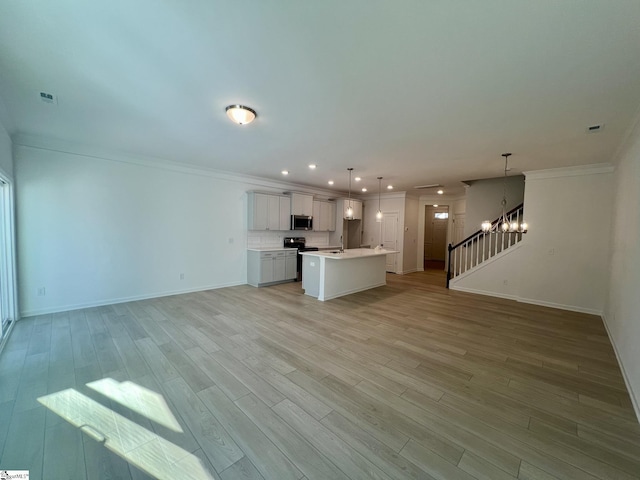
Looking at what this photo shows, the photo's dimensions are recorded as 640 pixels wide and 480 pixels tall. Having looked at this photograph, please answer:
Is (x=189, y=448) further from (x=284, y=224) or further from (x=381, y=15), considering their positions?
(x=284, y=224)

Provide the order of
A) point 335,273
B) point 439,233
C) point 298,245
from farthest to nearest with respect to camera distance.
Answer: point 439,233 < point 298,245 < point 335,273

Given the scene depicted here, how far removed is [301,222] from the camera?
769 cm

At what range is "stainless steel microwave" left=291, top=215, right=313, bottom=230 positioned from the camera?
295 inches

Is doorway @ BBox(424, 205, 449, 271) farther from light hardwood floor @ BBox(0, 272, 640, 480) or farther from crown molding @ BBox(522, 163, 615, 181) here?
light hardwood floor @ BBox(0, 272, 640, 480)

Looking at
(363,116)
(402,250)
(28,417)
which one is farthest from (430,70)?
(402,250)

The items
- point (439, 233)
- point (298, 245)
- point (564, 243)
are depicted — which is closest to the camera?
point (564, 243)

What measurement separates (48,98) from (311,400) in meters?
4.22

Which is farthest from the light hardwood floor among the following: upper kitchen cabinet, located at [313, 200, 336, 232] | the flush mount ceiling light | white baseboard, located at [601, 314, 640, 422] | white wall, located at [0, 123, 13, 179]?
upper kitchen cabinet, located at [313, 200, 336, 232]

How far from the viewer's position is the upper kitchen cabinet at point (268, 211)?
6617mm

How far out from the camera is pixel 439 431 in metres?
1.90

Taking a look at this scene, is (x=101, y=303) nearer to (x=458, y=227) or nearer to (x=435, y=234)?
(x=458, y=227)

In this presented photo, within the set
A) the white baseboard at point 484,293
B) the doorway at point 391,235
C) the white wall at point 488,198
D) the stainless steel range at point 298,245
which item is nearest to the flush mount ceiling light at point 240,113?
the stainless steel range at point 298,245

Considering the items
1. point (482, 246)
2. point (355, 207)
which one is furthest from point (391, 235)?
point (482, 246)

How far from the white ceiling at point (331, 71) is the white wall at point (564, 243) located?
1553mm
